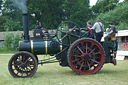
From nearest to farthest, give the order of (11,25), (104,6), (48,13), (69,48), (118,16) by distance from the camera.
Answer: (69,48), (118,16), (11,25), (48,13), (104,6)

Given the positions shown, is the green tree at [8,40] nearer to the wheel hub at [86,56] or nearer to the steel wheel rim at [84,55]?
the steel wheel rim at [84,55]

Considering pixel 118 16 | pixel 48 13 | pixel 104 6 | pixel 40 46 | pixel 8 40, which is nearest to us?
pixel 40 46

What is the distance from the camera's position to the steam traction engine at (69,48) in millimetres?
6633

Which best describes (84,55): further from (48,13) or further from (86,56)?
(48,13)

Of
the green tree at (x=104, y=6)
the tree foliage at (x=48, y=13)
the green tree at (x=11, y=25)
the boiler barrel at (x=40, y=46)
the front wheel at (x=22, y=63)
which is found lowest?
the front wheel at (x=22, y=63)

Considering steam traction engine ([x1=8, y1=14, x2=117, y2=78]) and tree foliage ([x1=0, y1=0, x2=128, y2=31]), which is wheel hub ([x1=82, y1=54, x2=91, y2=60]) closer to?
steam traction engine ([x1=8, y1=14, x2=117, y2=78])

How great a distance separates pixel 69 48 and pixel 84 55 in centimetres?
58

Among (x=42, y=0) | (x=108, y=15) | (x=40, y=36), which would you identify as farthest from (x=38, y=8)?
(x=40, y=36)

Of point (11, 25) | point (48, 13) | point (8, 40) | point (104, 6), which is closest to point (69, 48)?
point (8, 40)

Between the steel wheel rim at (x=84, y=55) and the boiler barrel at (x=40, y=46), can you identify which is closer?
the steel wheel rim at (x=84, y=55)

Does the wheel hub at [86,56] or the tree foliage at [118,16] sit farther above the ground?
the tree foliage at [118,16]

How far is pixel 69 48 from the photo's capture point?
659 centimetres

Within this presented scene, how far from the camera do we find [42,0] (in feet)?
128

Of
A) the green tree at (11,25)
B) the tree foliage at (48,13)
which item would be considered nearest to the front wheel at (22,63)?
the tree foliage at (48,13)
